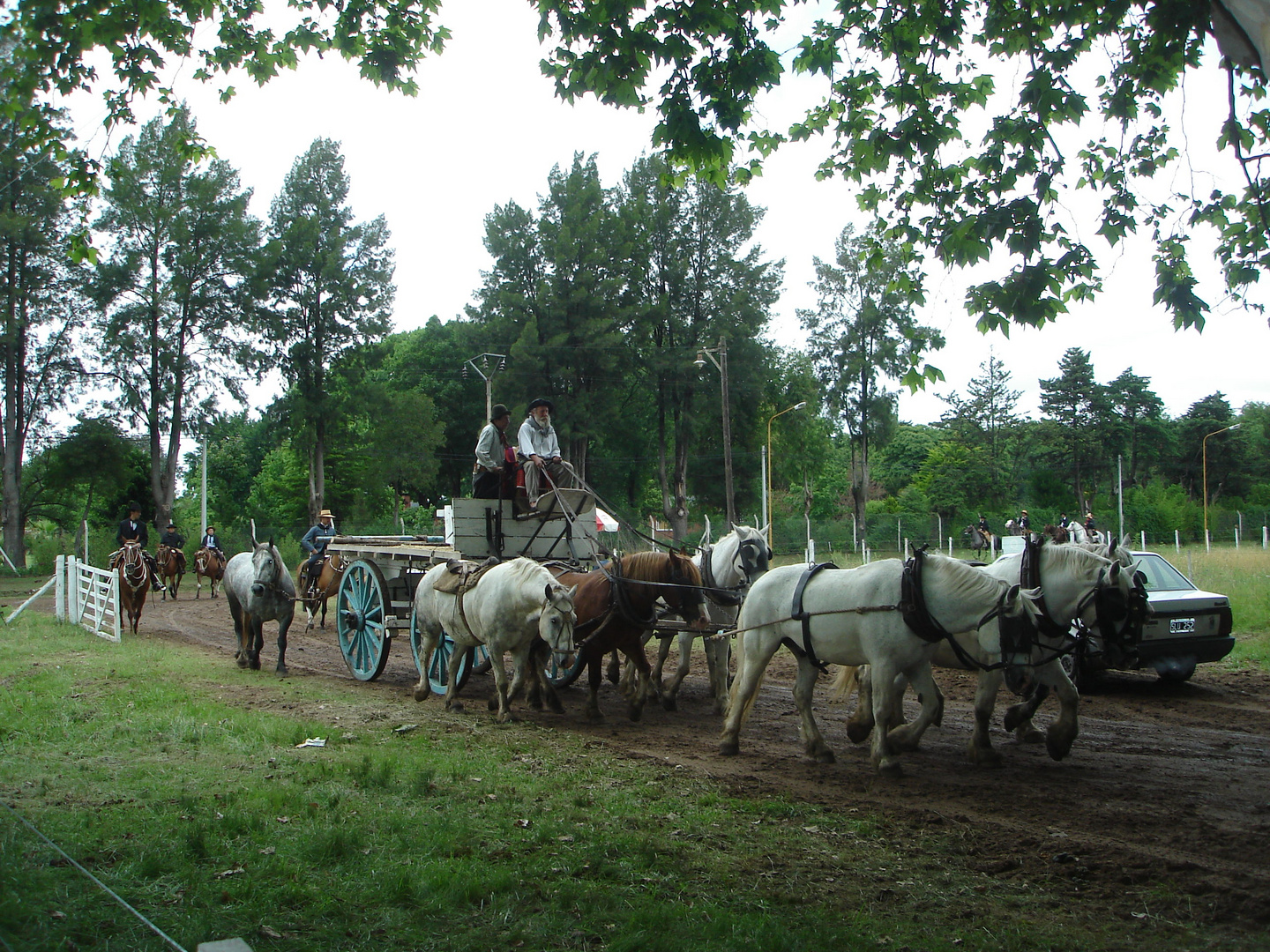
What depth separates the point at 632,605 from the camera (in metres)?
8.59

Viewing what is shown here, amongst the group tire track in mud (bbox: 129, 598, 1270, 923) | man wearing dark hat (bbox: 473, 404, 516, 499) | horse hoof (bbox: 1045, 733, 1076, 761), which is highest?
man wearing dark hat (bbox: 473, 404, 516, 499)

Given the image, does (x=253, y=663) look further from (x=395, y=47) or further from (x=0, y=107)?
(x=0, y=107)

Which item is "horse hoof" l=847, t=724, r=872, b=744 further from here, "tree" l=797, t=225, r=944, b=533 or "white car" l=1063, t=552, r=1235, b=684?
"tree" l=797, t=225, r=944, b=533

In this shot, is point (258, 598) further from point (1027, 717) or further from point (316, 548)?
point (1027, 717)

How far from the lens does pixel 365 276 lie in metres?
39.8

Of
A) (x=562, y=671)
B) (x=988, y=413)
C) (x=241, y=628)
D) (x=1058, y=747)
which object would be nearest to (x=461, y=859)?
(x=1058, y=747)

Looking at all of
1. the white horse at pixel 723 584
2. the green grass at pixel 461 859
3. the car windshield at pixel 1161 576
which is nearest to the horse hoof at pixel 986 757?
the green grass at pixel 461 859

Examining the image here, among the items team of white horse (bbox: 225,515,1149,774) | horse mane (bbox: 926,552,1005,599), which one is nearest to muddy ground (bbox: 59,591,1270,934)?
team of white horse (bbox: 225,515,1149,774)

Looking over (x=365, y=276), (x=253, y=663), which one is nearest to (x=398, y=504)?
(x=365, y=276)

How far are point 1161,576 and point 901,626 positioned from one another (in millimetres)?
5575

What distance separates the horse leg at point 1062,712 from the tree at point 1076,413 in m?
48.1

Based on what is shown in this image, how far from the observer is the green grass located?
389 cm

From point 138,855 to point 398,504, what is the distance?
156 feet

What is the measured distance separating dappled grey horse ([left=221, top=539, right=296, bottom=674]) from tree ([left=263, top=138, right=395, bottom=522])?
26.1 meters
